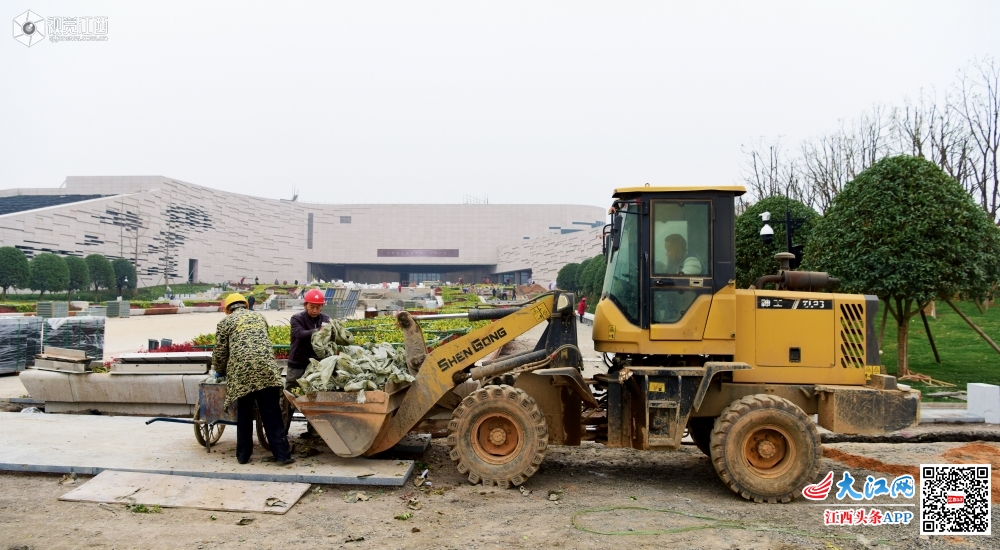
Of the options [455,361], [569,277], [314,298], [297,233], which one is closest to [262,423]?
[314,298]

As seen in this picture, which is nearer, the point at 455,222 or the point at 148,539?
the point at 148,539

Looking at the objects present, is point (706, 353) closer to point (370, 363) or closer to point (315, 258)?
point (370, 363)

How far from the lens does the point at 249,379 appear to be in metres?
6.21

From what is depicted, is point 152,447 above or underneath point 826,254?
underneath

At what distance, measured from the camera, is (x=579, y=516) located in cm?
535

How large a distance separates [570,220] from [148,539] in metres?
99.4

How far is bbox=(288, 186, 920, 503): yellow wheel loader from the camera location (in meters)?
5.98

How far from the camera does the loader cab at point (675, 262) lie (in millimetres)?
6117

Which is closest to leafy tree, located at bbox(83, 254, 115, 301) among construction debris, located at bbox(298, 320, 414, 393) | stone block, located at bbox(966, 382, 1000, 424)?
construction debris, located at bbox(298, 320, 414, 393)

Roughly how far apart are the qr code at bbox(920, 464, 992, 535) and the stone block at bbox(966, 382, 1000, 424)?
183 inches

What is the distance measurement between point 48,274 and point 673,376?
47458 mm

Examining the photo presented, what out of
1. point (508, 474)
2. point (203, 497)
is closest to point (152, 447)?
point (203, 497)

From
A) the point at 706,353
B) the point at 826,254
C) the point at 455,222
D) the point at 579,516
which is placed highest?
the point at 455,222

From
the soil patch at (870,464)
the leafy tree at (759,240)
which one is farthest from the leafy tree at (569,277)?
the soil patch at (870,464)
